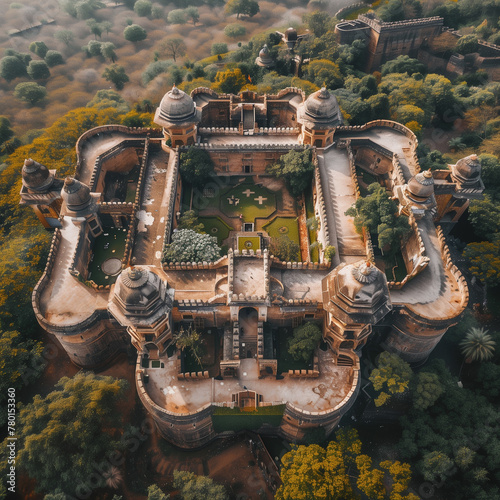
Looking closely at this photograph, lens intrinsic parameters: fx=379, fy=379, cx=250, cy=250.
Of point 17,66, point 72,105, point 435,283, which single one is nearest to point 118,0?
point 17,66

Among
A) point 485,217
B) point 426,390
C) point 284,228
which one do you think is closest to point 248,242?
point 284,228

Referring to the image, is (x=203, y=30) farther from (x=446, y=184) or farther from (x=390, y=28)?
(x=446, y=184)

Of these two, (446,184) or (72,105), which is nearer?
(446,184)

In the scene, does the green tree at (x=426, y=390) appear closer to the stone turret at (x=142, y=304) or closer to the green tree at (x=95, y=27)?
the stone turret at (x=142, y=304)

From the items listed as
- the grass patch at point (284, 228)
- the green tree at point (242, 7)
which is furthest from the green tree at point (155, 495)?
the green tree at point (242, 7)

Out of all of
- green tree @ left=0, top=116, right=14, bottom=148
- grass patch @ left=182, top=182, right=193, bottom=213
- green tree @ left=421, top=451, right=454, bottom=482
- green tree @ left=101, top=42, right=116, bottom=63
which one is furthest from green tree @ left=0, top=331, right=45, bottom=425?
green tree @ left=101, top=42, right=116, bottom=63

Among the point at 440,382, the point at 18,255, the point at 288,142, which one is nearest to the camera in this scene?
the point at 440,382

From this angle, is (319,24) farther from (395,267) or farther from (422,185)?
(395,267)

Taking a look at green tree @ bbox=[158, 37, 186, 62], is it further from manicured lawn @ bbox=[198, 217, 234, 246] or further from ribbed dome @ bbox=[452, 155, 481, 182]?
ribbed dome @ bbox=[452, 155, 481, 182]
